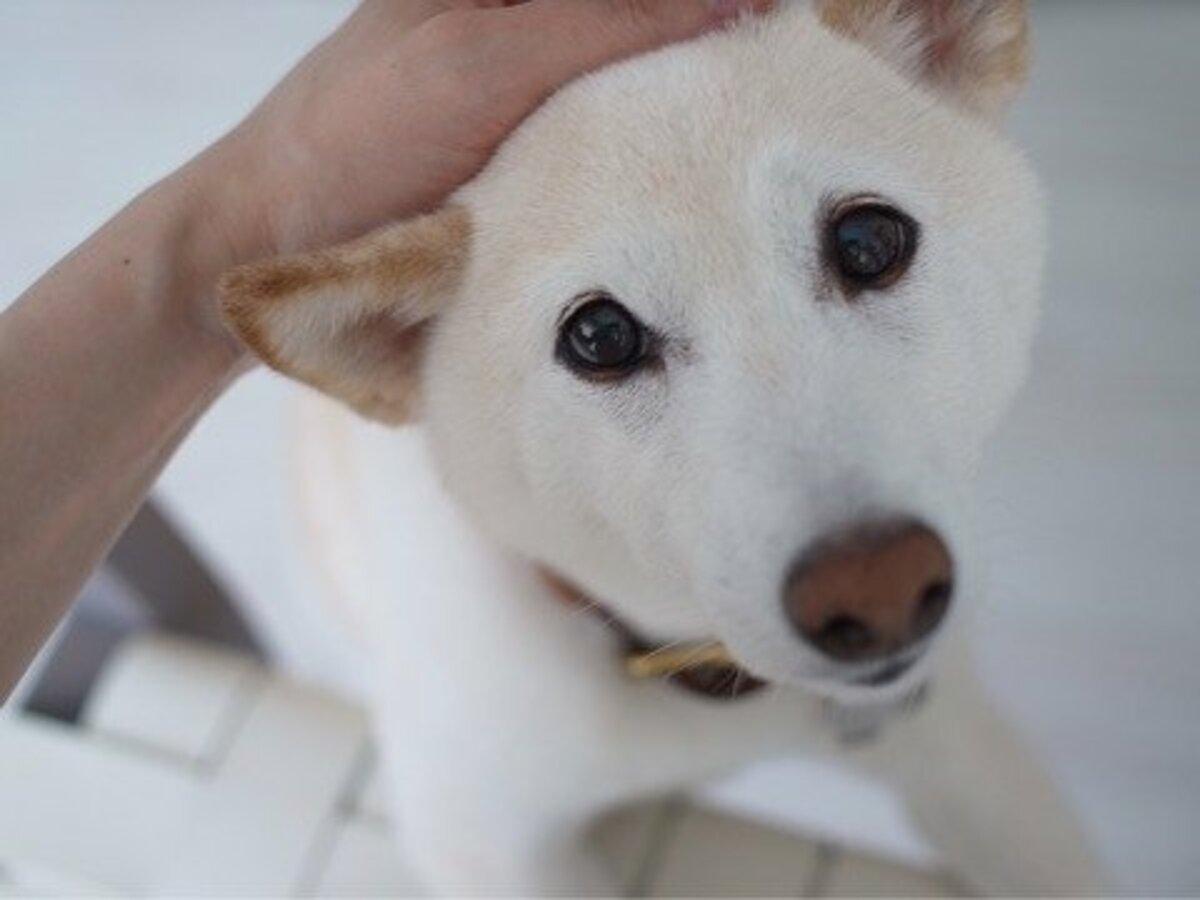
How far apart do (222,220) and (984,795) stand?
2.97ft

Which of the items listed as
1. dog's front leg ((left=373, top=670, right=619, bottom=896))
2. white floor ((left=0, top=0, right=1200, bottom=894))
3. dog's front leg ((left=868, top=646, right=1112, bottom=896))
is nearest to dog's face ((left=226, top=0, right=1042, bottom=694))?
dog's front leg ((left=373, top=670, right=619, bottom=896))

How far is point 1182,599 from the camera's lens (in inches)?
72.2

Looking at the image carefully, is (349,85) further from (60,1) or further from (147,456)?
(60,1)

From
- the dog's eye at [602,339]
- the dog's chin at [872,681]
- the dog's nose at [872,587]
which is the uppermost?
the dog's eye at [602,339]

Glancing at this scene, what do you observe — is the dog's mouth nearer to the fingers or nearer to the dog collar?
the dog collar

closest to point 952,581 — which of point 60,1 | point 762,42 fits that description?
point 762,42

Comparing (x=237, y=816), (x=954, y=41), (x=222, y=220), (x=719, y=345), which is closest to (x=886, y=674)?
(x=719, y=345)

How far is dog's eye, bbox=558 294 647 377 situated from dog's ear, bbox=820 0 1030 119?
0.91 feet

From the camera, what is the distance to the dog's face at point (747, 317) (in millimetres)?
849

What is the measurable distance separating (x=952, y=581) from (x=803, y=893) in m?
0.66

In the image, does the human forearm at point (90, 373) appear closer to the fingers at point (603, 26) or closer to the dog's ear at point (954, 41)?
the fingers at point (603, 26)

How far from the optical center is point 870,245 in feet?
3.02

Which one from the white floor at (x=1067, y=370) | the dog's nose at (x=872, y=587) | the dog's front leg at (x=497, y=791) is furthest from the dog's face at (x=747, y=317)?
the white floor at (x=1067, y=370)

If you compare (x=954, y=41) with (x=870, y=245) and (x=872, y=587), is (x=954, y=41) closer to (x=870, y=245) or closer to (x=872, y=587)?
(x=870, y=245)
